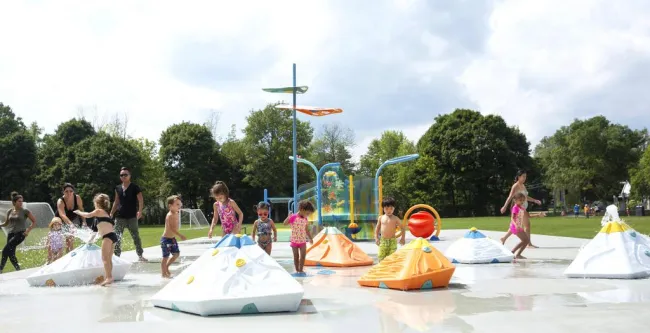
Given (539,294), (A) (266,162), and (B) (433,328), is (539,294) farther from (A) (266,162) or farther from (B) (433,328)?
(A) (266,162)

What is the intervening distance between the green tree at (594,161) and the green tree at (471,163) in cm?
824

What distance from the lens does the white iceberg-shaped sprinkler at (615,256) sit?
9.49 meters

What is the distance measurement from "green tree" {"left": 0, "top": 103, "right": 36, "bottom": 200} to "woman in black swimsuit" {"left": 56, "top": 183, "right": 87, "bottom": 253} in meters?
57.4

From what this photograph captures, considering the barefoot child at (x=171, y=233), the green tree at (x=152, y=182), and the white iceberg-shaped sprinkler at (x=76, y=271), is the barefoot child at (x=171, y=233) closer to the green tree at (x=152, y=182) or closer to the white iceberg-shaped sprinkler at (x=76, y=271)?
the white iceberg-shaped sprinkler at (x=76, y=271)

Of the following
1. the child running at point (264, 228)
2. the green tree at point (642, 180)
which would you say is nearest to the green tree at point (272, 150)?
the green tree at point (642, 180)

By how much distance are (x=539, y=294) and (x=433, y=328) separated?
2.78 meters

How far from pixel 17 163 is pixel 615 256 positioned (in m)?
67.6

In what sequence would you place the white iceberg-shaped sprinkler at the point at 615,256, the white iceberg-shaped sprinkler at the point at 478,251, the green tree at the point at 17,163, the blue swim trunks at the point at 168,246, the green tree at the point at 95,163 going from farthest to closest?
the green tree at the point at 17,163 < the green tree at the point at 95,163 < the white iceberg-shaped sprinkler at the point at 478,251 < the blue swim trunks at the point at 168,246 < the white iceberg-shaped sprinkler at the point at 615,256

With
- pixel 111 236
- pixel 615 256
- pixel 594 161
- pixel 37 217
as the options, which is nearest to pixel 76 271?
pixel 111 236

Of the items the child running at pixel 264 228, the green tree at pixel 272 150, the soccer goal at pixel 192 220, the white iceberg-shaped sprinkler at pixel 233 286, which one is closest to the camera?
the white iceberg-shaped sprinkler at pixel 233 286

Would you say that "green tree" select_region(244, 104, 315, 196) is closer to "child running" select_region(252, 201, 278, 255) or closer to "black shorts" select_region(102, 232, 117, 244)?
"child running" select_region(252, 201, 278, 255)

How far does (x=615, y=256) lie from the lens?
384 inches

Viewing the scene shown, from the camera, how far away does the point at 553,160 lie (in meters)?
74.4

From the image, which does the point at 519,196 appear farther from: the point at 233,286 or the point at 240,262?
the point at 233,286
